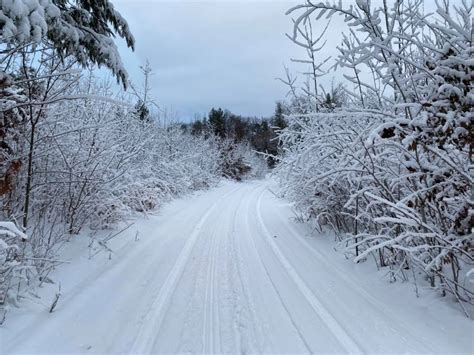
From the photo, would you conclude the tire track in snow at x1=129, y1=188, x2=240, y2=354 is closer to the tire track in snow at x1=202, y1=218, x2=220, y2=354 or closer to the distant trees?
the tire track in snow at x1=202, y1=218, x2=220, y2=354

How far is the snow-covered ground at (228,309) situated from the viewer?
309 centimetres

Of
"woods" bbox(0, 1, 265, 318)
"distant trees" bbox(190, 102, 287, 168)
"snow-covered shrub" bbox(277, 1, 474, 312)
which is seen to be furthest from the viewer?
"distant trees" bbox(190, 102, 287, 168)

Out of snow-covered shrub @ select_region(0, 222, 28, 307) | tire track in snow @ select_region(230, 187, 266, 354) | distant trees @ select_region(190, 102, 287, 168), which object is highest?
distant trees @ select_region(190, 102, 287, 168)

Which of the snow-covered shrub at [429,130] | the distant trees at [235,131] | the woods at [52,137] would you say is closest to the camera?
the snow-covered shrub at [429,130]

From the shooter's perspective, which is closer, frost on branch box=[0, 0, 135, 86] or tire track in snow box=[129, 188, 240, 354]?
tire track in snow box=[129, 188, 240, 354]

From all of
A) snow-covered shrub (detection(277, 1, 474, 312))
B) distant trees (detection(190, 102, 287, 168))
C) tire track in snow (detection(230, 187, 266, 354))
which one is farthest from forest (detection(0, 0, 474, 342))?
distant trees (detection(190, 102, 287, 168))

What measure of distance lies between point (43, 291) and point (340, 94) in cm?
641

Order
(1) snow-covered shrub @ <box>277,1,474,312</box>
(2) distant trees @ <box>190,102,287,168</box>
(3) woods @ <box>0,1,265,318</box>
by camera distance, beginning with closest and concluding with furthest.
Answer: (1) snow-covered shrub @ <box>277,1,474,312</box>
(3) woods @ <box>0,1,265,318</box>
(2) distant trees @ <box>190,102,287,168</box>

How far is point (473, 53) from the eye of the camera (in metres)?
2.95

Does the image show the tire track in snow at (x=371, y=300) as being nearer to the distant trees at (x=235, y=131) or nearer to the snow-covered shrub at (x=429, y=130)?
the snow-covered shrub at (x=429, y=130)

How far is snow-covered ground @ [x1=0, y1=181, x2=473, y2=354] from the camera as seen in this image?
122 inches

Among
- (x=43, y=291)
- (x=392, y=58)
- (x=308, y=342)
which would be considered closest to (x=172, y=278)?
(x=43, y=291)

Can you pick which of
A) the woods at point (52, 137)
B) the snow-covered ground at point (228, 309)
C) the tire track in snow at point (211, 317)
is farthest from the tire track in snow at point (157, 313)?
the woods at point (52, 137)

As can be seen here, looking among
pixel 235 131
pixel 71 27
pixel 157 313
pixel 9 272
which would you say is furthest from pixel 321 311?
pixel 235 131
